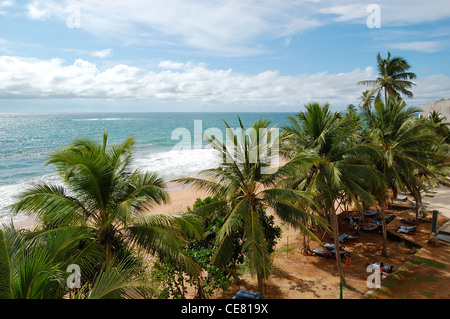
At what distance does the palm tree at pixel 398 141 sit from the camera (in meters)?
12.2

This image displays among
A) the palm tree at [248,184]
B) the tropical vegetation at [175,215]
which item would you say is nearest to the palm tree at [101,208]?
the tropical vegetation at [175,215]

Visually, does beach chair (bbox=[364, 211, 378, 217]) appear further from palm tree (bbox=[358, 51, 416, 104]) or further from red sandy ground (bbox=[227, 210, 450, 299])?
palm tree (bbox=[358, 51, 416, 104])

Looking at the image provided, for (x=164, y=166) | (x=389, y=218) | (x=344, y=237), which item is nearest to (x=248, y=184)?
(x=344, y=237)

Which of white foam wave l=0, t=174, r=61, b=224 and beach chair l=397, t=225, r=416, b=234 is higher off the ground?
white foam wave l=0, t=174, r=61, b=224

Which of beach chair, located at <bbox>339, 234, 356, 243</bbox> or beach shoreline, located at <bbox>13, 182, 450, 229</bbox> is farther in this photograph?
beach chair, located at <bbox>339, 234, 356, 243</bbox>

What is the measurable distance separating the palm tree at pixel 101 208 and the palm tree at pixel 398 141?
9231mm

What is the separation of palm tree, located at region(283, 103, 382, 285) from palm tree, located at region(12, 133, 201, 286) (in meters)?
5.07

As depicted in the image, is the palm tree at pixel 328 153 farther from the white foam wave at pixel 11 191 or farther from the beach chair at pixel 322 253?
the white foam wave at pixel 11 191

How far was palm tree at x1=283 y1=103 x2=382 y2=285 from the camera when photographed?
1005 cm

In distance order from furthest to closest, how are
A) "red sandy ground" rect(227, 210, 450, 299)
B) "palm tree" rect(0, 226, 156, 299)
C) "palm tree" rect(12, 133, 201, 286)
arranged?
"red sandy ground" rect(227, 210, 450, 299), "palm tree" rect(12, 133, 201, 286), "palm tree" rect(0, 226, 156, 299)

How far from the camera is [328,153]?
10.6m

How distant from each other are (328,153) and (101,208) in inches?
301

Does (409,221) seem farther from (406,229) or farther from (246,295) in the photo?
(246,295)

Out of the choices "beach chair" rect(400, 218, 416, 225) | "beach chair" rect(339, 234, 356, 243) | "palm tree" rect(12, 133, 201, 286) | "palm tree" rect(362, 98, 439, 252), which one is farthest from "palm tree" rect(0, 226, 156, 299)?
"beach chair" rect(400, 218, 416, 225)
